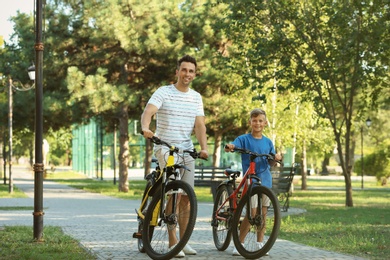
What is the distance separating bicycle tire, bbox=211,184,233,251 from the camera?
862cm

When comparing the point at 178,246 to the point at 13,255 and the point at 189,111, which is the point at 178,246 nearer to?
the point at 189,111

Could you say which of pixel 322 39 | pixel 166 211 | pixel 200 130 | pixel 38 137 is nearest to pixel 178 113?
pixel 200 130

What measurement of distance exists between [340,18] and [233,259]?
43.7 ft

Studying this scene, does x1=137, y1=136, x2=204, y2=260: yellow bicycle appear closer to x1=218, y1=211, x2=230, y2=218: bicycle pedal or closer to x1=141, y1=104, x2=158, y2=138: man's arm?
x1=141, y1=104, x2=158, y2=138: man's arm

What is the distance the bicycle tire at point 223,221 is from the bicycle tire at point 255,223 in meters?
0.40

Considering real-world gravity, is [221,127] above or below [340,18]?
below

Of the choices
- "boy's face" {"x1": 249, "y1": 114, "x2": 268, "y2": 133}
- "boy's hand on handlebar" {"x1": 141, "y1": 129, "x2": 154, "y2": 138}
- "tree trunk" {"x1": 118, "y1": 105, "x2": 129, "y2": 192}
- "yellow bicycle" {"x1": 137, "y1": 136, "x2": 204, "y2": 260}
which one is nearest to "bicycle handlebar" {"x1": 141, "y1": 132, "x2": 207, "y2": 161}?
"yellow bicycle" {"x1": 137, "y1": 136, "x2": 204, "y2": 260}

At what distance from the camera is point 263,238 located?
8.02m

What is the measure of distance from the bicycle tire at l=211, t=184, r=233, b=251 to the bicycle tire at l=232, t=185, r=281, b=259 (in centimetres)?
40

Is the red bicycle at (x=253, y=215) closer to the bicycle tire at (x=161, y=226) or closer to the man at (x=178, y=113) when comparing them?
the man at (x=178, y=113)

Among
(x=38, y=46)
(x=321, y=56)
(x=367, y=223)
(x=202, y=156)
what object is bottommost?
(x=367, y=223)

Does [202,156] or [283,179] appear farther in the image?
[283,179]

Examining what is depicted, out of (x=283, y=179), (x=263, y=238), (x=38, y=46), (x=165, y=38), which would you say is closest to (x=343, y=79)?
(x=283, y=179)

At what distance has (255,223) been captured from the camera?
7988 mm
